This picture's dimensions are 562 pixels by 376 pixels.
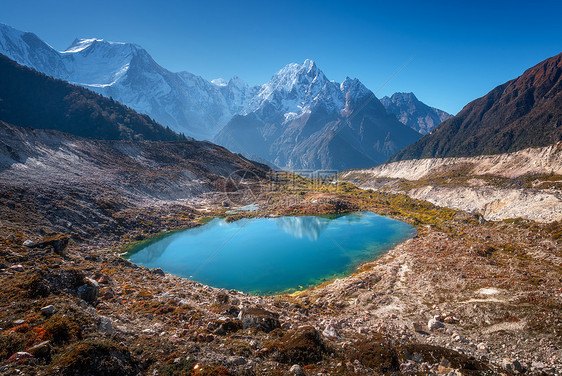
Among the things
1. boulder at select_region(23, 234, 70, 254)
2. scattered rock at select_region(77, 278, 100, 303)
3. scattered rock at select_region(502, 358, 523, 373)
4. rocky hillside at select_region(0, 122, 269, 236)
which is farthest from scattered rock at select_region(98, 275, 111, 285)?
scattered rock at select_region(502, 358, 523, 373)

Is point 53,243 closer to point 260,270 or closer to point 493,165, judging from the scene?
point 260,270

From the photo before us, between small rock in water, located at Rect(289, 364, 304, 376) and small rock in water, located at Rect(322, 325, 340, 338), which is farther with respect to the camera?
small rock in water, located at Rect(322, 325, 340, 338)

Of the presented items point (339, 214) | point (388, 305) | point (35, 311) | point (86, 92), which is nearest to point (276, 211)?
point (339, 214)

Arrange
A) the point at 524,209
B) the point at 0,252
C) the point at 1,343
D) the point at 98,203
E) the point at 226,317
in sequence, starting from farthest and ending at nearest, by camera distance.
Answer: the point at 98,203 → the point at 524,209 → the point at 0,252 → the point at 226,317 → the point at 1,343

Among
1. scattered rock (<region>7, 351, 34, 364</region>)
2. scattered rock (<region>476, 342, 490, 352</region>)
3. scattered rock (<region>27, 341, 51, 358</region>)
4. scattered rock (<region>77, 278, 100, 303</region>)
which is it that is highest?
scattered rock (<region>7, 351, 34, 364</region>)

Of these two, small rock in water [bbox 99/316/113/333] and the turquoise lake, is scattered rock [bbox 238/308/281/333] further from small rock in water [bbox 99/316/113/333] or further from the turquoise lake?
the turquoise lake

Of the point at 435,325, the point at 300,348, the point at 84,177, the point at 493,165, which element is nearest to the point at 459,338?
the point at 435,325

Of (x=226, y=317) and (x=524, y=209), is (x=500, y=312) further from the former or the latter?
(x=524, y=209)
